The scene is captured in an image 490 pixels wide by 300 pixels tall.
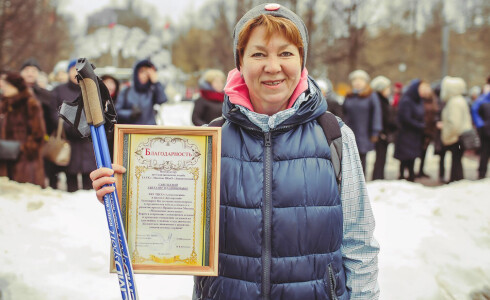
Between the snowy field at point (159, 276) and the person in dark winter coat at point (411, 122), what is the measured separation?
3.42 meters

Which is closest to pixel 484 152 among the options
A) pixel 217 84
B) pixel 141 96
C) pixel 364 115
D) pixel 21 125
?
pixel 364 115

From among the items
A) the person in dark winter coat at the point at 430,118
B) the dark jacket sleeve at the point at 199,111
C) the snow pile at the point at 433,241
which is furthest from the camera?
the person in dark winter coat at the point at 430,118

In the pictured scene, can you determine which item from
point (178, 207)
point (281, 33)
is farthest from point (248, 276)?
point (281, 33)

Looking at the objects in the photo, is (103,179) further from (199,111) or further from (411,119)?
(411,119)

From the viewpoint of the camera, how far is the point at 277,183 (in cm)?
189

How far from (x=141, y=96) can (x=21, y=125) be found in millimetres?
1786

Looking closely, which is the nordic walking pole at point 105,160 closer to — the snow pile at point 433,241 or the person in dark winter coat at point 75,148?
the snow pile at point 433,241

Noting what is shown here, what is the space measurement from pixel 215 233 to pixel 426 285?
9.13ft

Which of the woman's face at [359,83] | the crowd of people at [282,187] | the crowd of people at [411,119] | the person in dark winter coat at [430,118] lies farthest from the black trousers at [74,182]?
the person in dark winter coat at [430,118]

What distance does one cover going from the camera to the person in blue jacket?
188 cm

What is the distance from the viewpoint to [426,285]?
13.0 ft

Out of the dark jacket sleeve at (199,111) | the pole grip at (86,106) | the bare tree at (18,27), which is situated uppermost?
the bare tree at (18,27)

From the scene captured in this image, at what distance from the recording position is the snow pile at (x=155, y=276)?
3.84 m

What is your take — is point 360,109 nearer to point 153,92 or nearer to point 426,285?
point 153,92
